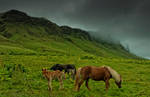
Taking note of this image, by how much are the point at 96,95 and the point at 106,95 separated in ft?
2.91

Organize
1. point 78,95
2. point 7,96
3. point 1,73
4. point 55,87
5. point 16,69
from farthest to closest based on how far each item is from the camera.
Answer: point 16,69 < point 1,73 < point 55,87 < point 78,95 < point 7,96

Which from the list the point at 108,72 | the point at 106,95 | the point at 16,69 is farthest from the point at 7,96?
the point at 16,69

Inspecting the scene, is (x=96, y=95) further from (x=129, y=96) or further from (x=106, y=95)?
(x=129, y=96)

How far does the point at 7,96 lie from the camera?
1095 centimetres

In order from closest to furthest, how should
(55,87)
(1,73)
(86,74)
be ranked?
(86,74)
(55,87)
(1,73)

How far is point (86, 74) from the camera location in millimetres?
14078

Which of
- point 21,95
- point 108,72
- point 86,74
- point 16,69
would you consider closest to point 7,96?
point 21,95

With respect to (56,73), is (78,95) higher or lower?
lower

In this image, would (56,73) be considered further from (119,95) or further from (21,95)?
(119,95)

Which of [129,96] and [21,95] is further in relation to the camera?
[129,96]

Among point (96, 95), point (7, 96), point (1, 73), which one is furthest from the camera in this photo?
point (1, 73)

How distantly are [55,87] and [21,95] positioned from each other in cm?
427

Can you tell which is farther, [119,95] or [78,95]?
[119,95]

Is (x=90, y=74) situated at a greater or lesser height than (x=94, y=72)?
lesser
